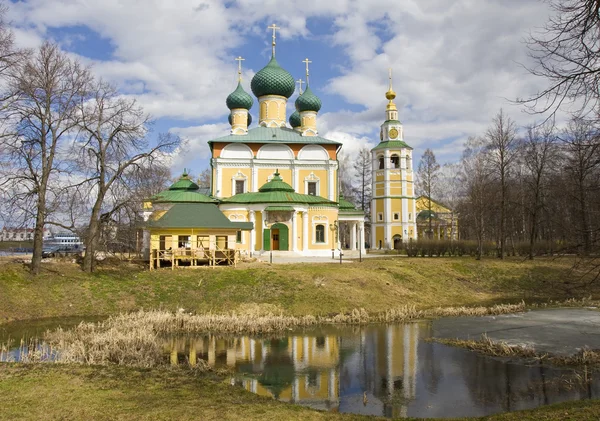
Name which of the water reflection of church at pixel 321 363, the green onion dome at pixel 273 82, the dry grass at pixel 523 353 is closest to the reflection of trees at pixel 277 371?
the water reflection of church at pixel 321 363

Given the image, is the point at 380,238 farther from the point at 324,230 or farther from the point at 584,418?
the point at 584,418

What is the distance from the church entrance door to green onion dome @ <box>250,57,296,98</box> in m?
14.7

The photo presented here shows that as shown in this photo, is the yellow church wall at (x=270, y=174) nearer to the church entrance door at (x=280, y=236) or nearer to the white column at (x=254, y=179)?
the white column at (x=254, y=179)

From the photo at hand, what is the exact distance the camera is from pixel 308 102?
41.3 m

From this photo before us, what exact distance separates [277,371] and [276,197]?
2056 cm

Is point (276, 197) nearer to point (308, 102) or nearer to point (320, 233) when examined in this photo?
point (320, 233)

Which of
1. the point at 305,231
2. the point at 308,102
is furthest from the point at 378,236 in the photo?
the point at 305,231

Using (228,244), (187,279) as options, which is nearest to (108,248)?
(187,279)

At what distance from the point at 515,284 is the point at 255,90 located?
84.7ft

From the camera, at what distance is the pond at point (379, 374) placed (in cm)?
880

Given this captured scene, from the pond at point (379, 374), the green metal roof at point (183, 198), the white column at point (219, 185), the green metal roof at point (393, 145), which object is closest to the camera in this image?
the pond at point (379, 374)

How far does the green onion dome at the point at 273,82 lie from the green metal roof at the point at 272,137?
3.34 meters

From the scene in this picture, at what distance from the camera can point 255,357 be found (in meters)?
12.2

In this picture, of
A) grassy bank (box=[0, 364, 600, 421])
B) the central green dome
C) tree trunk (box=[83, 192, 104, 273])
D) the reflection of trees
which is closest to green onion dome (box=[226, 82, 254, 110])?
the central green dome
